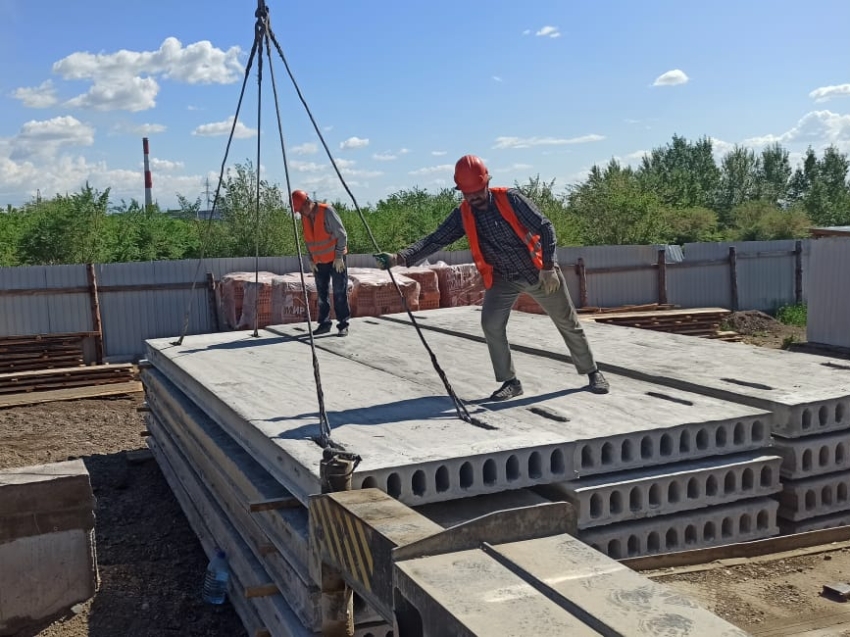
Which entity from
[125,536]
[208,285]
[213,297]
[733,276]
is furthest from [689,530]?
[733,276]

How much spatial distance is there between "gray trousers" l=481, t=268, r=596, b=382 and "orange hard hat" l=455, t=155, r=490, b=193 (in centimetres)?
71

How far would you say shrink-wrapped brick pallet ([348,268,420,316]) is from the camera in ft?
48.2

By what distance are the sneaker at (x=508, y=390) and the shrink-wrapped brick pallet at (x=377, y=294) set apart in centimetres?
869

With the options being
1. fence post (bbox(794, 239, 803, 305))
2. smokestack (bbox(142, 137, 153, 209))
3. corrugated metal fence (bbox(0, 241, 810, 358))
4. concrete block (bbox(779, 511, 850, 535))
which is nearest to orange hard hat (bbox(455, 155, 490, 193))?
concrete block (bbox(779, 511, 850, 535))

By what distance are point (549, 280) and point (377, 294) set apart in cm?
927

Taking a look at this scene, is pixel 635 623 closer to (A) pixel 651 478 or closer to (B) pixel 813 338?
(A) pixel 651 478

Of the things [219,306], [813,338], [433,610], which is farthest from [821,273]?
[433,610]

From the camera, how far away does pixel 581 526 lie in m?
4.37

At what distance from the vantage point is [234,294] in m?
15.1

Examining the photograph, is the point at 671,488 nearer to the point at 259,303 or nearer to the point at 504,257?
the point at 504,257

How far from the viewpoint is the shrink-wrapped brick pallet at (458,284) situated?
53.2 feet

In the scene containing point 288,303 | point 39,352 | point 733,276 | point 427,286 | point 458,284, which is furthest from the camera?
point 733,276

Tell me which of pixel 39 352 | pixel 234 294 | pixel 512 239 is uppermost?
pixel 512 239

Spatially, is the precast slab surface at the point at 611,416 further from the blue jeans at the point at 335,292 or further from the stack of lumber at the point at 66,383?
the stack of lumber at the point at 66,383
